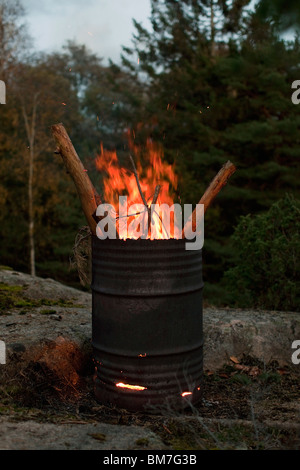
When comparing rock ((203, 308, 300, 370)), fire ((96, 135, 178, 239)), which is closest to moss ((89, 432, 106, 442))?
fire ((96, 135, 178, 239))

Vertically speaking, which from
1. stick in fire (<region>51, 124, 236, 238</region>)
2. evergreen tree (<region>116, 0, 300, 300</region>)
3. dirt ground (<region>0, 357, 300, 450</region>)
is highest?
evergreen tree (<region>116, 0, 300, 300</region>)

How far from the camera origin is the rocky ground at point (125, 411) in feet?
8.81

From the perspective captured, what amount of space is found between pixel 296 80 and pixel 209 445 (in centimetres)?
1341

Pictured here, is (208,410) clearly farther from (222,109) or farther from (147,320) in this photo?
(222,109)

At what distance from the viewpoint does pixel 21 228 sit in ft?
57.3

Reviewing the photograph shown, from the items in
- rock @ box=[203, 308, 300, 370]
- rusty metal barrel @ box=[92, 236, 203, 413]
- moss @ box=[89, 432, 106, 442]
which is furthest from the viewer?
rock @ box=[203, 308, 300, 370]

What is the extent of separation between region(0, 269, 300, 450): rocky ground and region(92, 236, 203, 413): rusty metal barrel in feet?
0.54

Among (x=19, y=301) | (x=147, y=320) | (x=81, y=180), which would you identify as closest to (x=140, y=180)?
(x=81, y=180)

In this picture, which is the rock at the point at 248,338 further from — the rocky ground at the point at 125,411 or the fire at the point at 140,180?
the fire at the point at 140,180

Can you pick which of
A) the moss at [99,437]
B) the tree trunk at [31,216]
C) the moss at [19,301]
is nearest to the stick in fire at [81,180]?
the moss at [99,437]

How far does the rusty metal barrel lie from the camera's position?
324 cm

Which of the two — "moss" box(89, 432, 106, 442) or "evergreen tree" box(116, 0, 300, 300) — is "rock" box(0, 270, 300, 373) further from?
"evergreen tree" box(116, 0, 300, 300)

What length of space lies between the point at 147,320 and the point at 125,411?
26.4 inches

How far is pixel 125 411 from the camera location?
335cm
